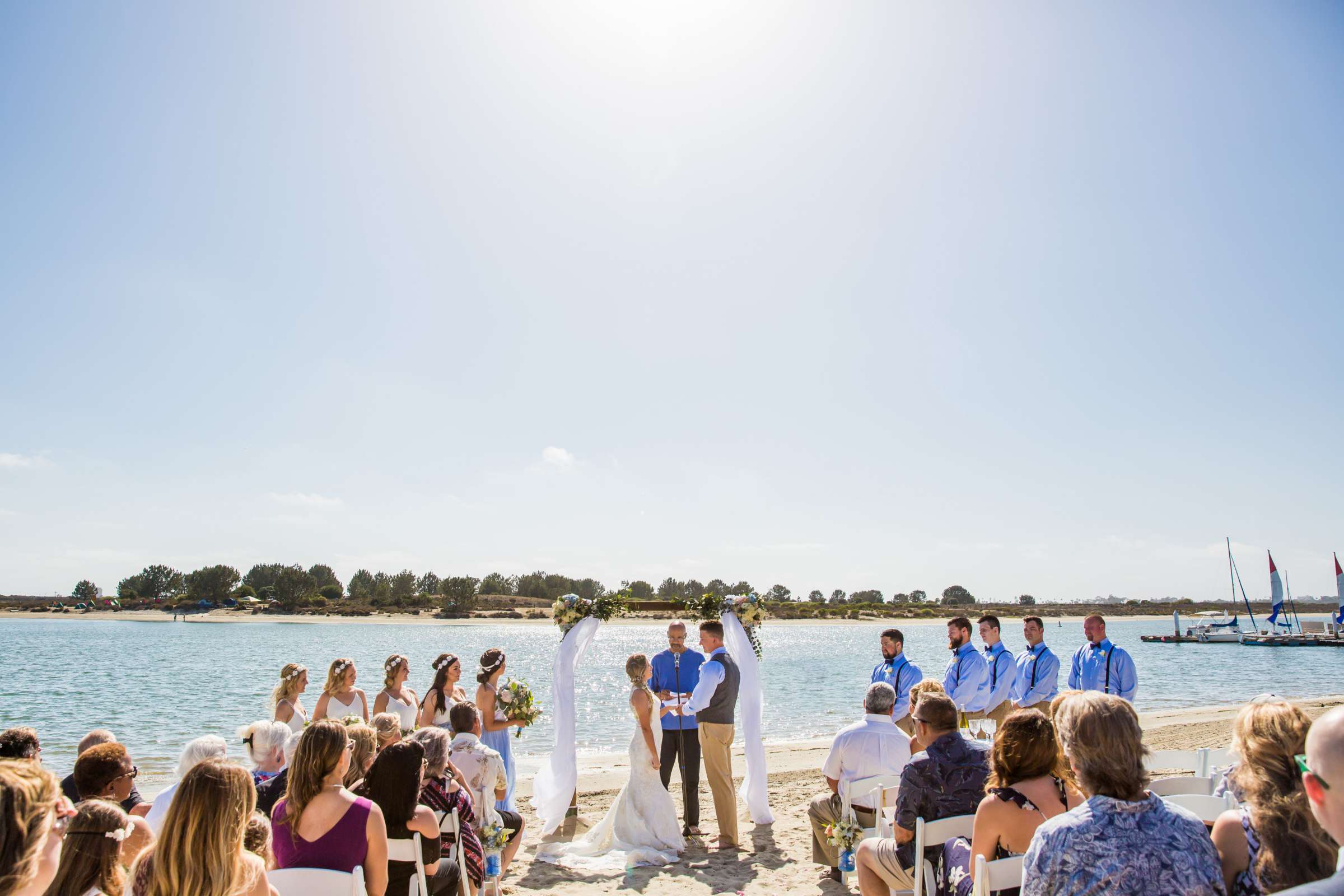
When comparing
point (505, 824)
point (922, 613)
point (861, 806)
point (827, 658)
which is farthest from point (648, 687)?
point (922, 613)

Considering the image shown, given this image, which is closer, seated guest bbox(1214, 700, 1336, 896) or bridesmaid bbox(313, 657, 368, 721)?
seated guest bbox(1214, 700, 1336, 896)

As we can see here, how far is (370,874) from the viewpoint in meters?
3.36

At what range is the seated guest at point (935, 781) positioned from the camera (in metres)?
3.72

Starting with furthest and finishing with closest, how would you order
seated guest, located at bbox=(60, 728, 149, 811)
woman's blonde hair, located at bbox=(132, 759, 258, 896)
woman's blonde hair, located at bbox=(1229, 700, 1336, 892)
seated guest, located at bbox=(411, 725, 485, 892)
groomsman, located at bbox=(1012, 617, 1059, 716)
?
groomsman, located at bbox=(1012, 617, 1059, 716) → seated guest, located at bbox=(411, 725, 485, 892) → seated guest, located at bbox=(60, 728, 149, 811) → woman's blonde hair, located at bbox=(132, 759, 258, 896) → woman's blonde hair, located at bbox=(1229, 700, 1336, 892)

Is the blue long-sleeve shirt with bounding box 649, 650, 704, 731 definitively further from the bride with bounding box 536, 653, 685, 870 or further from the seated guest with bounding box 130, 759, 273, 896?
the seated guest with bounding box 130, 759, 273, 896

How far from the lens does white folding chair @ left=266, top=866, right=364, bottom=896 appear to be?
293cm

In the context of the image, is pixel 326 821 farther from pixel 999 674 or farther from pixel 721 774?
pixel 999 674

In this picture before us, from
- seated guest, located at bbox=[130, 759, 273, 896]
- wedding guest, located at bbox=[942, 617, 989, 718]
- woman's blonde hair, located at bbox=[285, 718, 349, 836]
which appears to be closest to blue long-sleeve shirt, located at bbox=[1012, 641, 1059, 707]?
wedding guest, located at bbox=[942, 617, 989, 718]

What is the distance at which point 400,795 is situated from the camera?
3.87 meters

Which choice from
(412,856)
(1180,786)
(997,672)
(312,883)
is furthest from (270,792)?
(997,672)

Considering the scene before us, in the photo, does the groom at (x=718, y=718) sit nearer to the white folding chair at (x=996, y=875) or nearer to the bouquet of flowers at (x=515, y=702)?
the bouquet of flowers at (x=515, y=702)

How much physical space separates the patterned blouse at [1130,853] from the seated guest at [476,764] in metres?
3.64

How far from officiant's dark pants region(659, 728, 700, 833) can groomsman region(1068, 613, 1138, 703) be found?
4060mm

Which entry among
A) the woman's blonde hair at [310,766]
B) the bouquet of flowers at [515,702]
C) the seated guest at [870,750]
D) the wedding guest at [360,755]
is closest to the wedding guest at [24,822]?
the woman's blonde hair at [310,766]
